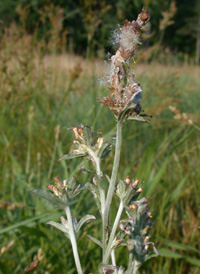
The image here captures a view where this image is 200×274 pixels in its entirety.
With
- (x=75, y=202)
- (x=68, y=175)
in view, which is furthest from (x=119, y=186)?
(x=68, y=175)

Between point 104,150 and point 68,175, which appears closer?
point 104,150

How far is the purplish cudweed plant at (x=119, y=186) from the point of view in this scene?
0.50m

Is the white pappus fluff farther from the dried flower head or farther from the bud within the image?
the bud

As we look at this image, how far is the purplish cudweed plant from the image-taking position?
0.50 meters

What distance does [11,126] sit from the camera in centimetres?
257

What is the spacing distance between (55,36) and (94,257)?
1.85m

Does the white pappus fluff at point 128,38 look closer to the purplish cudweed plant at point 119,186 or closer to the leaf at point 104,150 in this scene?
the purplish cudweed plant at point 119,186

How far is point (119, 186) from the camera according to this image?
568 millimetres

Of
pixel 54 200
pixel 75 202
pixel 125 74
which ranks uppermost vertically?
pixel 125 74

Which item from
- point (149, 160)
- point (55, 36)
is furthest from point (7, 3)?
point (149, 160)

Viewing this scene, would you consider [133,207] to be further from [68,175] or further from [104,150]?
[68,175]

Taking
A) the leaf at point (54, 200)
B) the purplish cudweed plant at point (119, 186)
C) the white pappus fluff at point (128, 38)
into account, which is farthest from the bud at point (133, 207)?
the white pappus fluff at point (128, 38)

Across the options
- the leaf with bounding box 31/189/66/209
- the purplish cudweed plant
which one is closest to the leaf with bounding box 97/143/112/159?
the purplish cudweed plant

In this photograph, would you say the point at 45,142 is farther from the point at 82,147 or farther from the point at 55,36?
the point at 82,147
